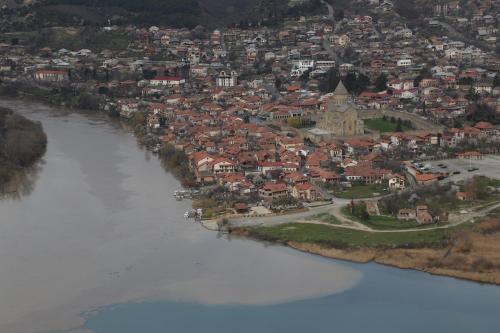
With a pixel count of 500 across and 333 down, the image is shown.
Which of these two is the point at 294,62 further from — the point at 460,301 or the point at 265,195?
the point at 460,301

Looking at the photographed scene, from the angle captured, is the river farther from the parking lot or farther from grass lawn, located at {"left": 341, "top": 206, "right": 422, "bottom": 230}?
the parking lot

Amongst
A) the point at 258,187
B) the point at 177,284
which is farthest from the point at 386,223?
the point at 177,284

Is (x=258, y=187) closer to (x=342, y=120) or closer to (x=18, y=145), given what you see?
(x=342, y=120)

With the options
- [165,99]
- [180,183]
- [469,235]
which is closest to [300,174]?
[180,183]

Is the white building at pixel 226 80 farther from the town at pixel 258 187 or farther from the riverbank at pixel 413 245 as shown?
the riverbank at pixel 413 245

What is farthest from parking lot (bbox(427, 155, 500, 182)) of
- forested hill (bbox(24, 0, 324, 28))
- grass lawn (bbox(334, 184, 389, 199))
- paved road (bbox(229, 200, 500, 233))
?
forested hill (bbox(24, 0, 324, 28))
